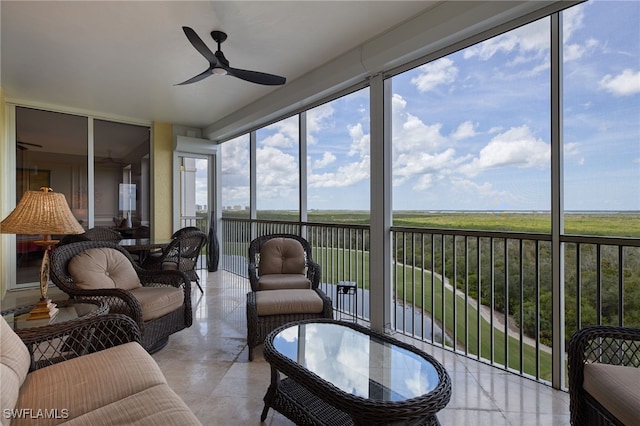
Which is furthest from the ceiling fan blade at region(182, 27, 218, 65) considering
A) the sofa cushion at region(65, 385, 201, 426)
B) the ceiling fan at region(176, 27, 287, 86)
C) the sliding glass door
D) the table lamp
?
the sliding glass door

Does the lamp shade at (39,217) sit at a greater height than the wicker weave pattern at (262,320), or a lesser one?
greater

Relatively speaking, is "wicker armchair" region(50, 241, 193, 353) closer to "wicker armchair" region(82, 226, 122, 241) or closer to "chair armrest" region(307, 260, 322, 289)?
"chair armrest" region(307, 260, 322, 289)

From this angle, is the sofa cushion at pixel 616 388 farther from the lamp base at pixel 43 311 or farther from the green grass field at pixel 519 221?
the lamp base at pixel 43 311

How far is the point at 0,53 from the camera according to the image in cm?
326

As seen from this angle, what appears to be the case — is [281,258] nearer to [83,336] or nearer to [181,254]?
[181,254]

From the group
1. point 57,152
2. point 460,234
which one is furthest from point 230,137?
point 460,234

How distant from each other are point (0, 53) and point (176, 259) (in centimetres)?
278

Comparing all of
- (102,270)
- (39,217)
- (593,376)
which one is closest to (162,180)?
(102,270)

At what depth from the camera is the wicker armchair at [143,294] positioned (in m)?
2.27

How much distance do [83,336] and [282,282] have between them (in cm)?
175

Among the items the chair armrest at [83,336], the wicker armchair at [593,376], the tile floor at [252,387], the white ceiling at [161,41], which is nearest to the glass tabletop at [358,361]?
the tile floor at [252,387]

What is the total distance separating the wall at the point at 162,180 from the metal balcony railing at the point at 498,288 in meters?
3.86

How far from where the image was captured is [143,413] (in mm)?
1106

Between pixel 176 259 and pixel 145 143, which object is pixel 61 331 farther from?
pixel 145 143
